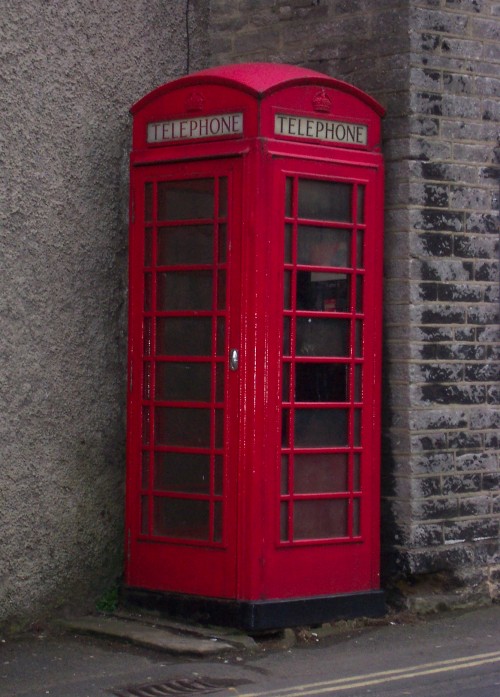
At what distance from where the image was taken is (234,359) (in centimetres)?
664

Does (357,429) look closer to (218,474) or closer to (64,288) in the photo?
(218,474)

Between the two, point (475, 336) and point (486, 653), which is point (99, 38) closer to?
point (475, 336)

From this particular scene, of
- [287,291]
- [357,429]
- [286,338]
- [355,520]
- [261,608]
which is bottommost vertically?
[261,608]

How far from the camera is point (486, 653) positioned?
6.48 metres

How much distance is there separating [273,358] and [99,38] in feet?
7.13

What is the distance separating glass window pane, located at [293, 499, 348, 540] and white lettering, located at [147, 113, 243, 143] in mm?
2029

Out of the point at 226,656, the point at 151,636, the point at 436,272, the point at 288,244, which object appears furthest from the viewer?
the point at 436,272

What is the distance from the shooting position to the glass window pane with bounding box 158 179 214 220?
6.78 meters

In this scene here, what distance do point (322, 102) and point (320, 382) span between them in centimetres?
151

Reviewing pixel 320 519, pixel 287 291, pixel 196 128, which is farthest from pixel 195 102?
pixel 320 519

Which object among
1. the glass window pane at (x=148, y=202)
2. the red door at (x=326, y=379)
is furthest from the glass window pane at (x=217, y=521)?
the glass window pane at (x=148, y=202)

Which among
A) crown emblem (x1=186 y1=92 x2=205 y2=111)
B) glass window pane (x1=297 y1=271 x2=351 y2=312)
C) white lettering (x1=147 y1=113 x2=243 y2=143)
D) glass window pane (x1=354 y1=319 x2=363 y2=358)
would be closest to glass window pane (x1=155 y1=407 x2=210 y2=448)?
glass window pane (x1=297 y1=271 x2=351 y2=312)

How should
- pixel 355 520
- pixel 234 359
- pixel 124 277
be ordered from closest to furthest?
pixel 234 359, pixel 355 520, pixel 124 277

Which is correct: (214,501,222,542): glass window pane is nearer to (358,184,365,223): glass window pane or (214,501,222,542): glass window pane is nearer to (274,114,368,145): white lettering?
(358,184,365,223): glass window pane
